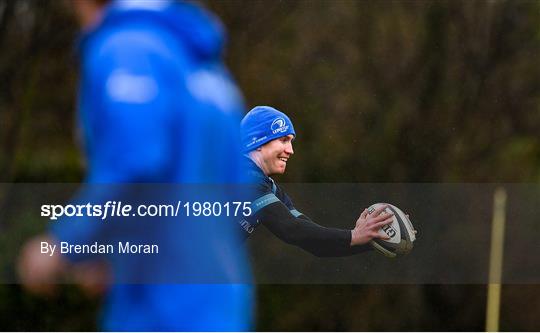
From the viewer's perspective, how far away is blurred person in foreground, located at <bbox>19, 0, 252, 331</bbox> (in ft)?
6.28

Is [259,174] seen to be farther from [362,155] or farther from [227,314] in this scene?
[362,155]

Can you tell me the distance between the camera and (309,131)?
38.7ft

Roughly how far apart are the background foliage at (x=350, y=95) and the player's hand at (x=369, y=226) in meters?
→ 6.87

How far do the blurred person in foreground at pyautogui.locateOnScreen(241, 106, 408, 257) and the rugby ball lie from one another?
29 mm

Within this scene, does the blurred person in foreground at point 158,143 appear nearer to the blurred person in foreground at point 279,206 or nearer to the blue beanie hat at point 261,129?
the blurred person in foreground at point 279,206

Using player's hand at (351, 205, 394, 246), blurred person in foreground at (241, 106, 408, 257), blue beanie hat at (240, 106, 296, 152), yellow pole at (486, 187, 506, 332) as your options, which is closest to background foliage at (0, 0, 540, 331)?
yellow pole at (486, 187, 506, 332)

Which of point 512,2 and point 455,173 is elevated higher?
point 512,2

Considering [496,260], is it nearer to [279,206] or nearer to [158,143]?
[279,206]

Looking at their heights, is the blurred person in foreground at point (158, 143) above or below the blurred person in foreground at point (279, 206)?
below

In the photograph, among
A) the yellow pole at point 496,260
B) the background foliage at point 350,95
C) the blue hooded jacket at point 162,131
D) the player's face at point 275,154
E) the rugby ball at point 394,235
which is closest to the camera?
the blue hooded jacket at point 162,131

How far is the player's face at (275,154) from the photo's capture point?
3.75 m

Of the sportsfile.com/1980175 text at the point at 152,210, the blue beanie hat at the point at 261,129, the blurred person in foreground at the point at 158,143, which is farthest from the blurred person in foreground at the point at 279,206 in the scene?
the blurred person in foreground at the point at 158,143

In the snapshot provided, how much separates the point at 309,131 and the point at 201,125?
9.82 m

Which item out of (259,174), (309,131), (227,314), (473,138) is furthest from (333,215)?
(473,138)
